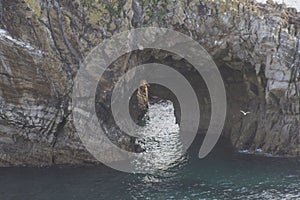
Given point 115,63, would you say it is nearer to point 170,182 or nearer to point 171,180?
point 171,180

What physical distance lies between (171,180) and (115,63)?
1438 cm

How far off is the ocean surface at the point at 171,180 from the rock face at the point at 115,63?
2951mm

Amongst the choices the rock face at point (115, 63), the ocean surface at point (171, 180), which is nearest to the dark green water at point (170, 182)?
the ocean surface at point (171, 180)

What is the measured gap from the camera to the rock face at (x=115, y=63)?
41.9 m

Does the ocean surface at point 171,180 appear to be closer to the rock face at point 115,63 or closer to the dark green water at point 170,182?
the dark green water at point 170,182

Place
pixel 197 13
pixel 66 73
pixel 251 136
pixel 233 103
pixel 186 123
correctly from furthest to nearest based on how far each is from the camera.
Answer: pixel 186 123
pixel 233 103
pixel 251 136
pixel 197 13
pixel 66 73

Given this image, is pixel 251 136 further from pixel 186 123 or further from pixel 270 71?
pixel 186 123

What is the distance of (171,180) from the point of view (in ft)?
127

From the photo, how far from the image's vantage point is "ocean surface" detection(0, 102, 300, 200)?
35.5 m

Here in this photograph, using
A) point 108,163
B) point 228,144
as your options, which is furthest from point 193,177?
point 228,144

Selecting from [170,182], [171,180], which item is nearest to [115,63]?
[171,180]

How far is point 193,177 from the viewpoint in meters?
39.8

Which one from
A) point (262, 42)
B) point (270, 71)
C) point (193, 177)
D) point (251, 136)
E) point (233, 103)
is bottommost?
point (193, 177)

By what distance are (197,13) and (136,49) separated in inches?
319
